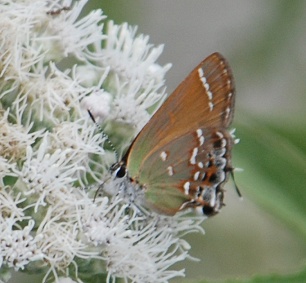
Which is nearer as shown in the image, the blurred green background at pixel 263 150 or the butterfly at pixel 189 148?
the butterfly at pixel 189 148

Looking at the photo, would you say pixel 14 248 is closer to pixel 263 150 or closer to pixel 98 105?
pixel 98 105

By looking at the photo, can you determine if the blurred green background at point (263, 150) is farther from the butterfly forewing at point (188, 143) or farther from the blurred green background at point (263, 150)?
the butterfly forewing at point (188, 143)

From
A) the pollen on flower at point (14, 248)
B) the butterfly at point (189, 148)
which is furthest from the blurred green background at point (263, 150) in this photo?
the pollen on flower at point (14, 248)

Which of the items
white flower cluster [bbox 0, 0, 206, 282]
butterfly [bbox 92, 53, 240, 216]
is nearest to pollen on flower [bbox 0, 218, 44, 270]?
white flower cluster [bbox 0, 0, 206, 282]

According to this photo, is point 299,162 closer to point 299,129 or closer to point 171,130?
point 299,129

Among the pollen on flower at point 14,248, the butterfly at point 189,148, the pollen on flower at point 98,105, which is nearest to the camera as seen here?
the pollen on flower at point 14,248

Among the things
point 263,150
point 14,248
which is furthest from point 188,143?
point 14,248

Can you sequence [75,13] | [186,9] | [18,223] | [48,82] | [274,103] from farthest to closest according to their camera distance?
[186,9]
[274,103]
[75,13]
[48,82]
[18,223]

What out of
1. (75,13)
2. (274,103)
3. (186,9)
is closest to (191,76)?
(75,13)
